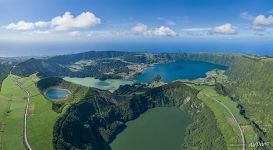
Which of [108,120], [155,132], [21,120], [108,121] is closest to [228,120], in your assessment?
[155,132]

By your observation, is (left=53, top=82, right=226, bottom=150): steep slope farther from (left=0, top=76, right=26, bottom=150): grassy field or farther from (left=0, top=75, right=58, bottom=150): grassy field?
(left=0, top=76, right=26, bottom=150): grassy field

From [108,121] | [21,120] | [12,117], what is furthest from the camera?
[108,121]

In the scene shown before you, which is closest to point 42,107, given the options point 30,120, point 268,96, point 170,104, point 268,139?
point 30,120

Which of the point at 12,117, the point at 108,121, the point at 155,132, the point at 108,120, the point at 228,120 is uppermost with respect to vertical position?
the point at 12,117

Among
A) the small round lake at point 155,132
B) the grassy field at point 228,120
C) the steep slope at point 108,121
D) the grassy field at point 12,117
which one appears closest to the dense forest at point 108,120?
the steep slope at point 108,121

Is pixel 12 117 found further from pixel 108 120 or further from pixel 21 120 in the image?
pixel 108 120

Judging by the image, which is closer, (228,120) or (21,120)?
(21,120)
